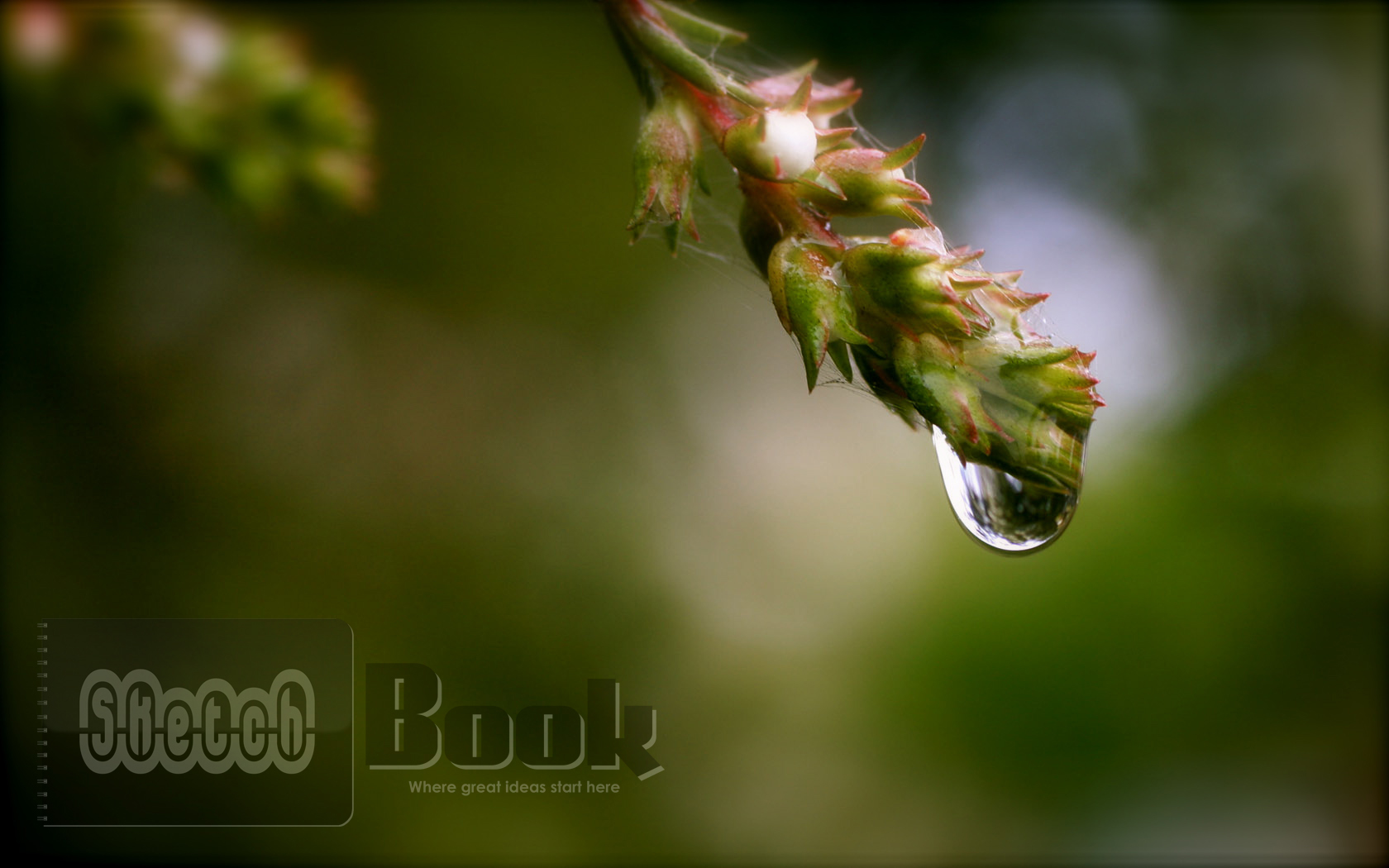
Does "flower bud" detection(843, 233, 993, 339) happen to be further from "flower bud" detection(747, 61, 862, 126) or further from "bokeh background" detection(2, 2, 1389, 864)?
"bokeh background" detection(2, 2, 1389, 864)

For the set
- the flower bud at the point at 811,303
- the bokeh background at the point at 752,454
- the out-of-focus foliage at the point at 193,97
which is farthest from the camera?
the bokeh background at the point at 752,454

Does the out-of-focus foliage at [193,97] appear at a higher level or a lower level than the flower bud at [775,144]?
higher

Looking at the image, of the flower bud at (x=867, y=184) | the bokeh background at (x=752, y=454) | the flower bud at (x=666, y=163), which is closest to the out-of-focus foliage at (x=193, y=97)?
the flower bud at (x=666, y=163)

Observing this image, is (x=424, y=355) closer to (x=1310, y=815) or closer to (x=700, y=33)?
(x=700, y=33)

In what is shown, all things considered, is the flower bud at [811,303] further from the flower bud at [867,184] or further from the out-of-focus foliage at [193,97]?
the out-of-focus foliage at [193,97]

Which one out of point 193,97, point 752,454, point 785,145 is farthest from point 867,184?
point 752,454

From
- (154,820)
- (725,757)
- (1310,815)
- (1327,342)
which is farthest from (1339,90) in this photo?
(154,820)

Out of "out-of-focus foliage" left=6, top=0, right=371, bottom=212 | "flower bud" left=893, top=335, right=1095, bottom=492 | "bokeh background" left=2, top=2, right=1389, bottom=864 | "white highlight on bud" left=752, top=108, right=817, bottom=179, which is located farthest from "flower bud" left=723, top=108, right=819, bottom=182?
"bokeh background" left=2, top=2, right=1389, bottom=864
